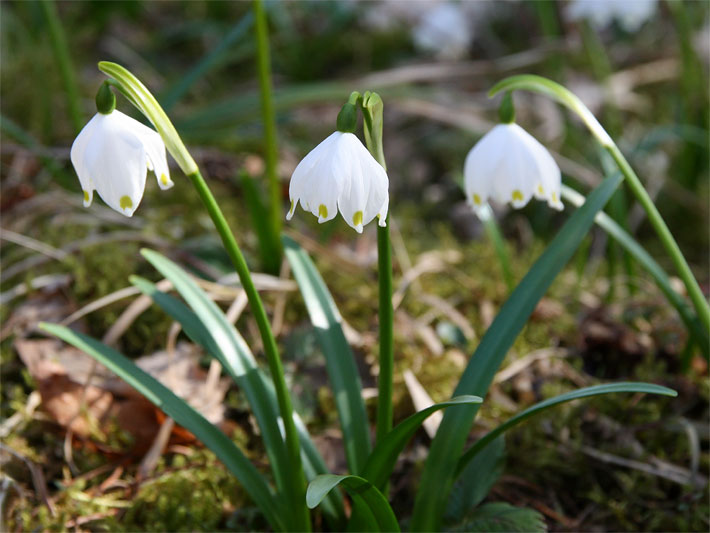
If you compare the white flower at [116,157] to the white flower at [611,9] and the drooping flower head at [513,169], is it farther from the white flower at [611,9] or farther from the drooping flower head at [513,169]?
the white flower at [611,9]

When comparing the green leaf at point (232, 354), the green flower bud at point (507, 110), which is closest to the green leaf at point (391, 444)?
the green leaf at point (232, 354)

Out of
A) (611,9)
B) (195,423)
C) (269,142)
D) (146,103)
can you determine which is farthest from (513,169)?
(611,9)

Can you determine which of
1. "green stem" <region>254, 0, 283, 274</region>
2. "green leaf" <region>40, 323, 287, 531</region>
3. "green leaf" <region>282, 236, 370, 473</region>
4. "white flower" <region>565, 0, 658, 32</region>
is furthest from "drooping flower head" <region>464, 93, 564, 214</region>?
"white flower" <region>565, 0, 658, 32</region>

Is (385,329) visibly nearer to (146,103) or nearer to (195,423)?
(195,423)

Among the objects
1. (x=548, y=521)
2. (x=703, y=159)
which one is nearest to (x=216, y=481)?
(x=548, y=521)

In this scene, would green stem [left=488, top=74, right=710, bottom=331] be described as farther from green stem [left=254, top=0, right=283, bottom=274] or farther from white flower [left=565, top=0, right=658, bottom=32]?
white flower [left=565, top=0, right=658, bottom=32]

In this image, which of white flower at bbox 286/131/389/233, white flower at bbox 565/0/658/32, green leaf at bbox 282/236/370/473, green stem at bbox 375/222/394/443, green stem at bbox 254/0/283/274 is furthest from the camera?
white flower at bbox 565/0/658/32

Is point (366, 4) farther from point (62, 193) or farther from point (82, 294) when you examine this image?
point (82, 294)
